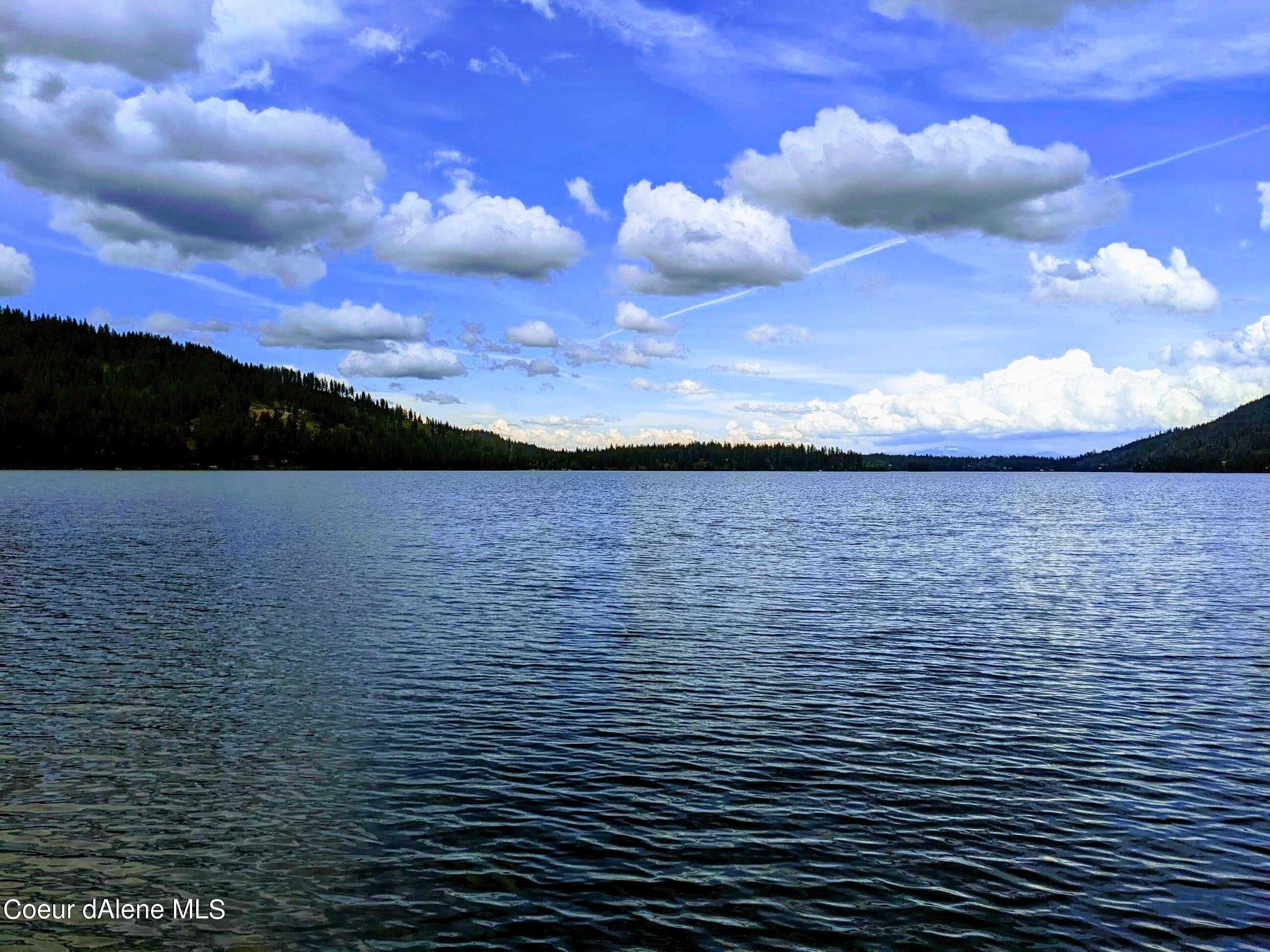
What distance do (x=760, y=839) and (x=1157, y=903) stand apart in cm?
773

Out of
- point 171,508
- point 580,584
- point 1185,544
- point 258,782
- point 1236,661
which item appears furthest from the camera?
point 171,508

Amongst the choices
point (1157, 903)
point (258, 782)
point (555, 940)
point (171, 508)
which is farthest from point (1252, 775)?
point (171, 508)

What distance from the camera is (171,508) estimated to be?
140m

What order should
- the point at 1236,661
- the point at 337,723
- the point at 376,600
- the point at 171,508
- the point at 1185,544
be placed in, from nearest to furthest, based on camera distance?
the point at 337,723 < the point at 1236,661 < the point at 376,600 < the point at 1185,544 < the point at 171,508

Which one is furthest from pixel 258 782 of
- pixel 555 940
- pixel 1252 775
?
pixel 1252 775

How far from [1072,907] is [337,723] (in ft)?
69.5

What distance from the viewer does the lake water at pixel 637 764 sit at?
15961 millimetres

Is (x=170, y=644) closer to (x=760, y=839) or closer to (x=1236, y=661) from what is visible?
(x=760, y=839)

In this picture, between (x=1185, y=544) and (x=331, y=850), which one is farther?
(x=1185, y=544)

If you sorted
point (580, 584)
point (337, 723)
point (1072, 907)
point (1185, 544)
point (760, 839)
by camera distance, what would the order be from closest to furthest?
point (1072, 907) → point (760, 839) → point (337, 723) → point (580, 584) → point (1185, 544)

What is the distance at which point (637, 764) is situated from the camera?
23641 mm

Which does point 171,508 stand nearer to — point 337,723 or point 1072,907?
point 337,723

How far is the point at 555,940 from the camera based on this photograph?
14852 mm

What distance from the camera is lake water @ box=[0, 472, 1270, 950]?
16.0 metres
